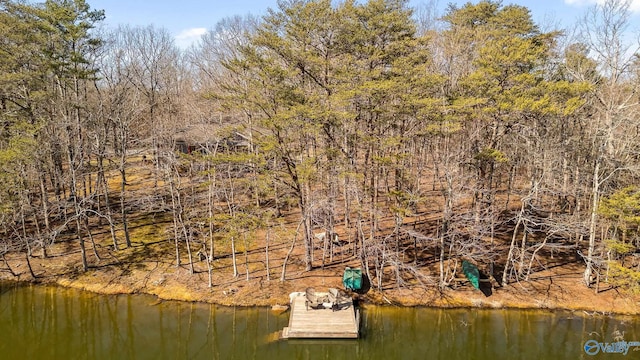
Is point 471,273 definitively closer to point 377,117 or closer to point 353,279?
point 353,279

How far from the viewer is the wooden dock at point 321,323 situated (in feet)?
47.9

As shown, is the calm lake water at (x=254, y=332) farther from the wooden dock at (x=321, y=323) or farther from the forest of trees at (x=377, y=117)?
the forest of trees at (x=377, y=117)

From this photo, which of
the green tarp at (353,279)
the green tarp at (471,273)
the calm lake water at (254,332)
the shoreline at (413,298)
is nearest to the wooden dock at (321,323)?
the calm lake water at (254,332)

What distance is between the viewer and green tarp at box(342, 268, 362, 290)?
681 inches

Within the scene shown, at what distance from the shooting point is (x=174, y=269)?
19.4 meters

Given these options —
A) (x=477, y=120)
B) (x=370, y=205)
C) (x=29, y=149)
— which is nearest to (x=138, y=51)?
(x=29, y=149)

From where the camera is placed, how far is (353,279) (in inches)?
682

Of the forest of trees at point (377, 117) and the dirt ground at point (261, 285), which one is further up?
the forest of trees at point (377, 117)

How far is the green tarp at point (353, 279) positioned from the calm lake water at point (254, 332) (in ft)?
4.15

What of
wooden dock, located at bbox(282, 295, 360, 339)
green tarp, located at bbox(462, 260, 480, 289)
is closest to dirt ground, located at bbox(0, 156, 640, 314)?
green tarp, located at bbox(462, 260, 480, 289)

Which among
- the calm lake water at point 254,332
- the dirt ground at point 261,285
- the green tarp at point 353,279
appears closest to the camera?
the calm lake water at point 254,332

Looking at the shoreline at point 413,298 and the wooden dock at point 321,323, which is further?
the shoreline at point 413,298

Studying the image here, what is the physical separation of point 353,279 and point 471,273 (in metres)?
5.72

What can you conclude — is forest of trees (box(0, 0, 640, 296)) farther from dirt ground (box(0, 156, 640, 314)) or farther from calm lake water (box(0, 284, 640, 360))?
calm lake water (box(0, 284, 640, 360))
